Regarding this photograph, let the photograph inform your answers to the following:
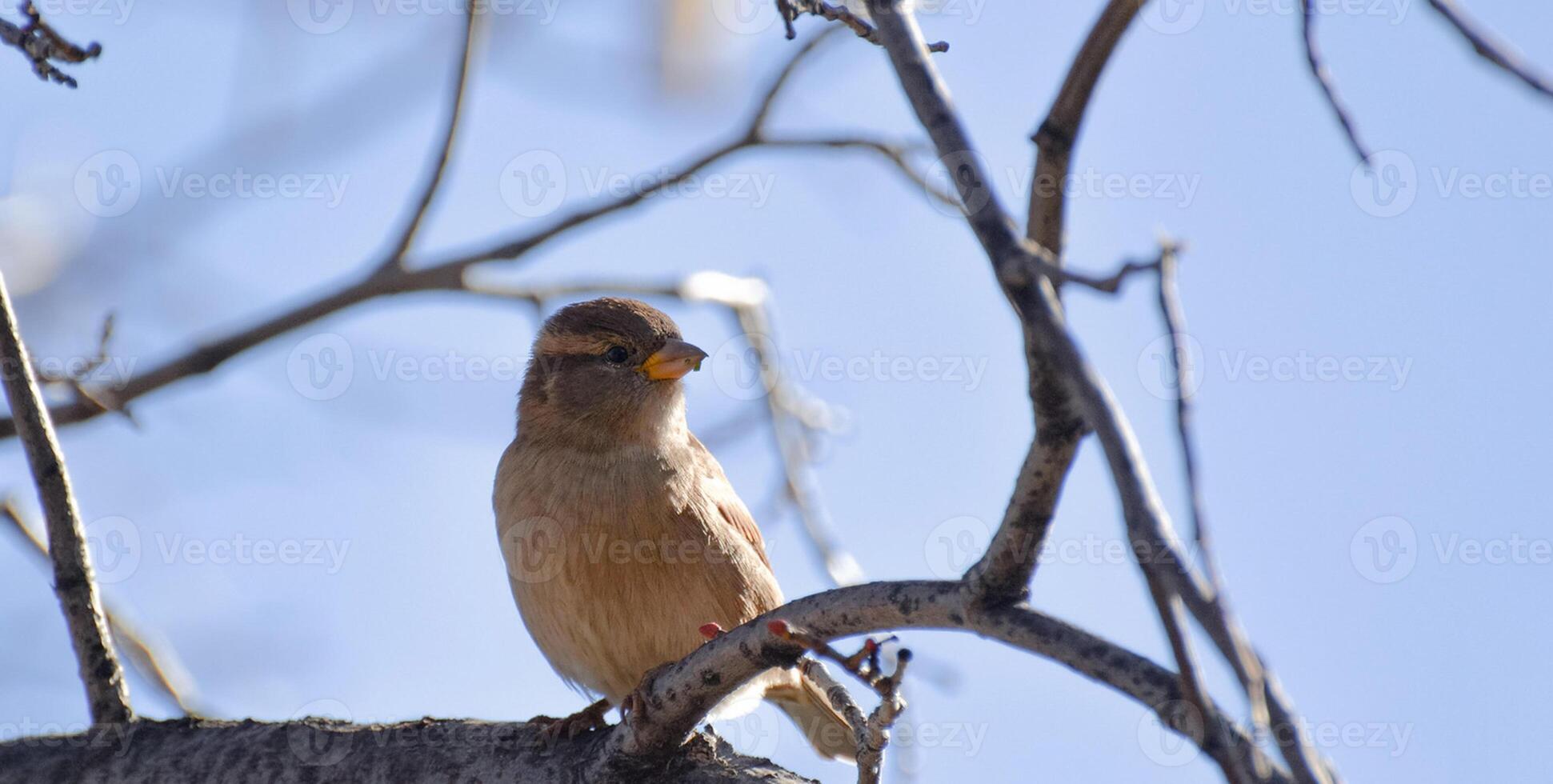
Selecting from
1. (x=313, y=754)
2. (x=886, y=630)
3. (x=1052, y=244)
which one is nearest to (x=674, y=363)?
(x=313, y=754)

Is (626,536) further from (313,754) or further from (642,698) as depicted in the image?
(642,698)

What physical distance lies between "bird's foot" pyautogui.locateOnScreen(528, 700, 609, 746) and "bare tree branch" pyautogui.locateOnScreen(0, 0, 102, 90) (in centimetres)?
216

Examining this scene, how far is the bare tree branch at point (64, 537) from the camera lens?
364cm

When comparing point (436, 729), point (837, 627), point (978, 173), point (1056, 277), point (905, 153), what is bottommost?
point (436, 729)

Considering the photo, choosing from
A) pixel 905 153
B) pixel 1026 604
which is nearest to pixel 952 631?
pixel 1026 604

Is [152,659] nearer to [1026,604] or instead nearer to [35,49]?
[35,49]

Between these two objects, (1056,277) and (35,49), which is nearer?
(1056,277)

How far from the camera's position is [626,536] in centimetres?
492

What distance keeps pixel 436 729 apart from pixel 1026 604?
2036 mm

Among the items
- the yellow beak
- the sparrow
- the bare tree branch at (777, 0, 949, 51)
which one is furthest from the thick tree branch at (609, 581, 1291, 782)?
the yellow beak

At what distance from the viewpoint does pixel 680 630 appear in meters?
4.83

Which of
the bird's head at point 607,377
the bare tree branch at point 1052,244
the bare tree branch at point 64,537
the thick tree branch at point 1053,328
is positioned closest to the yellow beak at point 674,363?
the bird's head at point 607,377

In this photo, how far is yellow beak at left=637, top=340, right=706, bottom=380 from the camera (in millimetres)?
5895

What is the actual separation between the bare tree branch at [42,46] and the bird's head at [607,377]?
8.19ft
